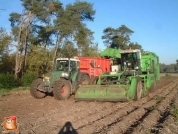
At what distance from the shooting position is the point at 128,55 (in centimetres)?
1435

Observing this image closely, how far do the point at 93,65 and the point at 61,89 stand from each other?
6928mm

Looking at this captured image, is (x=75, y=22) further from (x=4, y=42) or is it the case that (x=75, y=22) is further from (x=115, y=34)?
(x=115, y=34)

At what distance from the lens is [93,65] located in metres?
19.0

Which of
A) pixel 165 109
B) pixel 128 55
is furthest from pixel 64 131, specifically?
pixel 128 55

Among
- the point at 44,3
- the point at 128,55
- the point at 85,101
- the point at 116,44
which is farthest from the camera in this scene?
the point at 116,44

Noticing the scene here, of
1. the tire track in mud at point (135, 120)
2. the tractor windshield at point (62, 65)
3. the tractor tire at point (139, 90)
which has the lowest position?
the tire track in mud at point (135, 120)

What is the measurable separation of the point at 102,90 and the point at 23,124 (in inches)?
194

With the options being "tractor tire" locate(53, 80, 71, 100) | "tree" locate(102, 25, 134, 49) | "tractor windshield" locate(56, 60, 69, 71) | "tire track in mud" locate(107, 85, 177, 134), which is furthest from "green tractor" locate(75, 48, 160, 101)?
"tree" locate(102, 25, 134, 49)

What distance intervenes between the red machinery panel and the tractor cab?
14.2 ft

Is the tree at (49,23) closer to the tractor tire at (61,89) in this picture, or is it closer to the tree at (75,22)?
the tree at (75,22)

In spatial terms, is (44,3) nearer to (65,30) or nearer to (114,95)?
(65,30)

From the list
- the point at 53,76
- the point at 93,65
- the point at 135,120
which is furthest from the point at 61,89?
the point at 93,65

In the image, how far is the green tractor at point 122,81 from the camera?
1123 cm

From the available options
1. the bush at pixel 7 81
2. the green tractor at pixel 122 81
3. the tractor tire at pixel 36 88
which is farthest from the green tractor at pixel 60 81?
the bush at pixel 7 81
